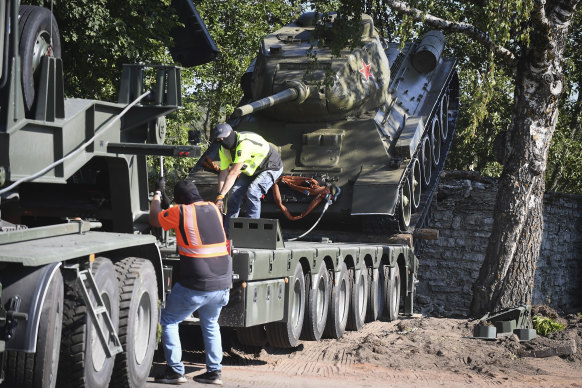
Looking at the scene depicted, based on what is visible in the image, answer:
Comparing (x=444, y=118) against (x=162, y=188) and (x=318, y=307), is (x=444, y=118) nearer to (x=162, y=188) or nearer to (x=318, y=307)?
(x=318, y=307)

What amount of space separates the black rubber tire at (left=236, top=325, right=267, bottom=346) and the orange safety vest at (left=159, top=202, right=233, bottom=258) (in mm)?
2055

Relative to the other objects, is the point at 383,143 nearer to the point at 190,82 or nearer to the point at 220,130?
the point at 220,130

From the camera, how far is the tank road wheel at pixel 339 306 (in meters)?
10.9

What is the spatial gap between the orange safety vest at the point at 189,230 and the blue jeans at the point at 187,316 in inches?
11.2

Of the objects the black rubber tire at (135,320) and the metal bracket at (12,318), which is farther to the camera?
the black rubber tire at (135,320)

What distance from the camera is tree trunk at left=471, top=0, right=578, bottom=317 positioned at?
42.3 ft

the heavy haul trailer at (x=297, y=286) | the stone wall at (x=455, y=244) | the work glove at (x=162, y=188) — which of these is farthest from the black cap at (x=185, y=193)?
the stone wall at (x=455, y=244)

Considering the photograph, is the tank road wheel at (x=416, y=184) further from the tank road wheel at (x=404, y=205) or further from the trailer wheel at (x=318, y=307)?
the trailer wheel at (x=318, y=307)

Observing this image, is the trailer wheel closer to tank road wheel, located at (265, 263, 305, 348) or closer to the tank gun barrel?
tank road wheel, located at (265, 263, 305, 348)

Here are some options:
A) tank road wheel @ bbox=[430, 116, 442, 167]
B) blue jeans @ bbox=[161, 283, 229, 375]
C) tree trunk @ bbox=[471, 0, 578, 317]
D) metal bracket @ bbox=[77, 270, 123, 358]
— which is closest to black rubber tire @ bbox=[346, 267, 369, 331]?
tree trunk @ bbox=[471, 0, 578, 317]

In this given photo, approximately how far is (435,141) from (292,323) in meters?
9.22

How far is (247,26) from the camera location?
89.8 feet

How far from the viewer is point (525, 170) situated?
1308 centimetres

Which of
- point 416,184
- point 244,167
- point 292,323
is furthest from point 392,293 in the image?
point 292,323
